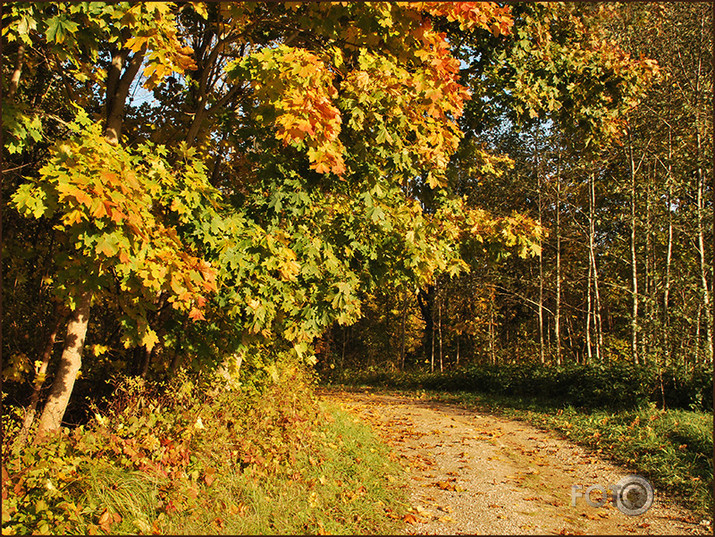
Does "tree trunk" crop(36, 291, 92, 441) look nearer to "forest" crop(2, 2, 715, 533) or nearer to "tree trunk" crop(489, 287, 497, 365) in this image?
"forest" crop(2, 2, 715, 533)

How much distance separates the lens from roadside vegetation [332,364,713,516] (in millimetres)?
5867

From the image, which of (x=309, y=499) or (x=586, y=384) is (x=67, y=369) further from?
(x=586, y=384)

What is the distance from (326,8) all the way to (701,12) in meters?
8.91

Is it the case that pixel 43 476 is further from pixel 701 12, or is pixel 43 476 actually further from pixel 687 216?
pixel 701 12

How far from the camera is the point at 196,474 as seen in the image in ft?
14.7

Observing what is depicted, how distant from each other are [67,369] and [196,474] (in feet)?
6.85

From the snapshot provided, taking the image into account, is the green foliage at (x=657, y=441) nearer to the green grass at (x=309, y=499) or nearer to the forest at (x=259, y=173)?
the forest at (x=259, y=173)

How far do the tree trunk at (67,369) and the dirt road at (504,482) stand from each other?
12.3 ft

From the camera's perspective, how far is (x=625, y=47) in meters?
10.7

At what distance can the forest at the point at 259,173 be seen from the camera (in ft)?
14.7

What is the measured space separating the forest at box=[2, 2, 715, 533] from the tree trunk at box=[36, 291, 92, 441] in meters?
0.02

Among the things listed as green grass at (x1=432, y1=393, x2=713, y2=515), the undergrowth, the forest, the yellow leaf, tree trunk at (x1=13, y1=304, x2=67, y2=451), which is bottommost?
green grass at (x1=432, y1=393, x2=713, y2=515)

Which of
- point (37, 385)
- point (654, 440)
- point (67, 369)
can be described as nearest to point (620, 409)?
point (654, 440)

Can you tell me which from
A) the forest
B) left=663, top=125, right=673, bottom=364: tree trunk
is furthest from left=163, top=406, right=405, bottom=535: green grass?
left=663, top=125, right=673, bottom=364: tree trunk
